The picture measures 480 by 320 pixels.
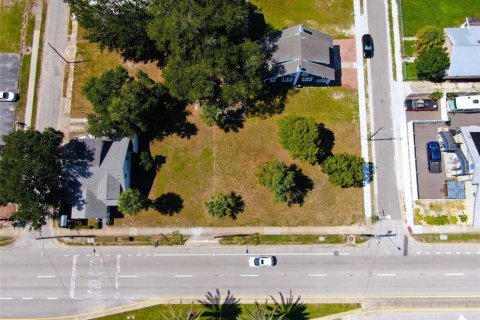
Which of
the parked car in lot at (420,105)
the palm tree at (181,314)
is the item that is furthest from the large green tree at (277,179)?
the parked car in lot at (420,105)

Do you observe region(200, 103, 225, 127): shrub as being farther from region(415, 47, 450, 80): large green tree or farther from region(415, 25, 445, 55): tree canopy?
region(415, 25, 445, 55): tree canopy

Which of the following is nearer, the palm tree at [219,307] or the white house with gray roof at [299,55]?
the palm tree at [219,307]

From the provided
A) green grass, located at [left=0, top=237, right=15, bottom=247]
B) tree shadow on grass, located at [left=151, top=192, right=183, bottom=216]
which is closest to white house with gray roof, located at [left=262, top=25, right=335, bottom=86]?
tree shadow on grass, located at [left=151, top=192, right=183, bottom=216]

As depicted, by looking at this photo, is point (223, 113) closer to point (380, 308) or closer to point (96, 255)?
point (96, 255)

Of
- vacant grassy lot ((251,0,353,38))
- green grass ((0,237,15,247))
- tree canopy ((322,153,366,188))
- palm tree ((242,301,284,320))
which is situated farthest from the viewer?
vacant grassy lot ((251,0,353,38))

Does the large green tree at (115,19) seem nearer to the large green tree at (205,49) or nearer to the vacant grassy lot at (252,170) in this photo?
the large green tree at (205,49)

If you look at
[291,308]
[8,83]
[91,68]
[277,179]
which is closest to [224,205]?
[277,179]

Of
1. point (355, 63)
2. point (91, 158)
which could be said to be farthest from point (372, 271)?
point (91, 158)

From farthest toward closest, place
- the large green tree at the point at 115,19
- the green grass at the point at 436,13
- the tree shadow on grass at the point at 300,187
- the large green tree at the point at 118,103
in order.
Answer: the green grass at the point at 436,13 → the tree shadow on grass at the point at 300,187 → the large green tree at the point at 115,19 → the large green tree at the point at 118,103
